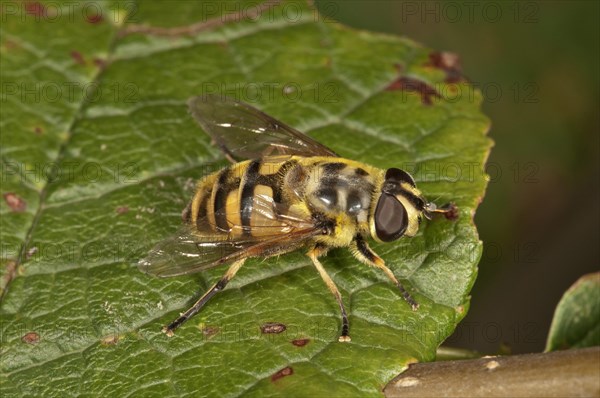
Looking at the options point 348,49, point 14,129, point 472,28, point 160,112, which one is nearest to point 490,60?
point 472,28

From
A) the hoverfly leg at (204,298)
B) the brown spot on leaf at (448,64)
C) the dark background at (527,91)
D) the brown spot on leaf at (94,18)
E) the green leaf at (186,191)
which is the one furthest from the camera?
the dark background at (527,91)

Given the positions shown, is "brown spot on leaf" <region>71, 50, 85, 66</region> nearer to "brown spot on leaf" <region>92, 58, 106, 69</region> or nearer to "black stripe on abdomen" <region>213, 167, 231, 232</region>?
"brown spot on leaf" <region>92, 58, 106, 69</region>

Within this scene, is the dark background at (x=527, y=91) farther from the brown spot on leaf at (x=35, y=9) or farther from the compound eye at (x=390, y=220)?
the compound eye at (x=390, y=220)

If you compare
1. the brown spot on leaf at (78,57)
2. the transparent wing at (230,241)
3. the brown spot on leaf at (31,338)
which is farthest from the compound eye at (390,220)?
the brown spot on leaf at (78,57)

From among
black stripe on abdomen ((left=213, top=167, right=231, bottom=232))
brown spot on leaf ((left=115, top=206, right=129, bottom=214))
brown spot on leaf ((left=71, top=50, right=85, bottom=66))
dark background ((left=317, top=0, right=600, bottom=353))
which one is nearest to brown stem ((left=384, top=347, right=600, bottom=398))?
black stripe on abdomen ((left=213, top=167, right=231, bottom=232))

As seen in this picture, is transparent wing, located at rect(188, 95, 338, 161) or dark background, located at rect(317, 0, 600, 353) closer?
transparent wing, located at rect(188, 95, 338, 161)

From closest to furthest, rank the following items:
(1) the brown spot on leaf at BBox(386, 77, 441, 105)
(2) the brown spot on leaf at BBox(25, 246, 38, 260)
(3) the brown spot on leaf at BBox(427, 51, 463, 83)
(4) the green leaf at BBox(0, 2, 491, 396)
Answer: (4) the green leaf at BBox(0, 2, 491, 396) → (2) the brown spot on leaf at BBox(25, 246, 38, 260) → (1) the brown spot on leaf at BBox(386, 77, 441, 105) → (3) the brown spot on leaf at BBox(427, 51, 463, 83)

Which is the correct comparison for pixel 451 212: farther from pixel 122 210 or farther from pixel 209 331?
pixel 122 210
